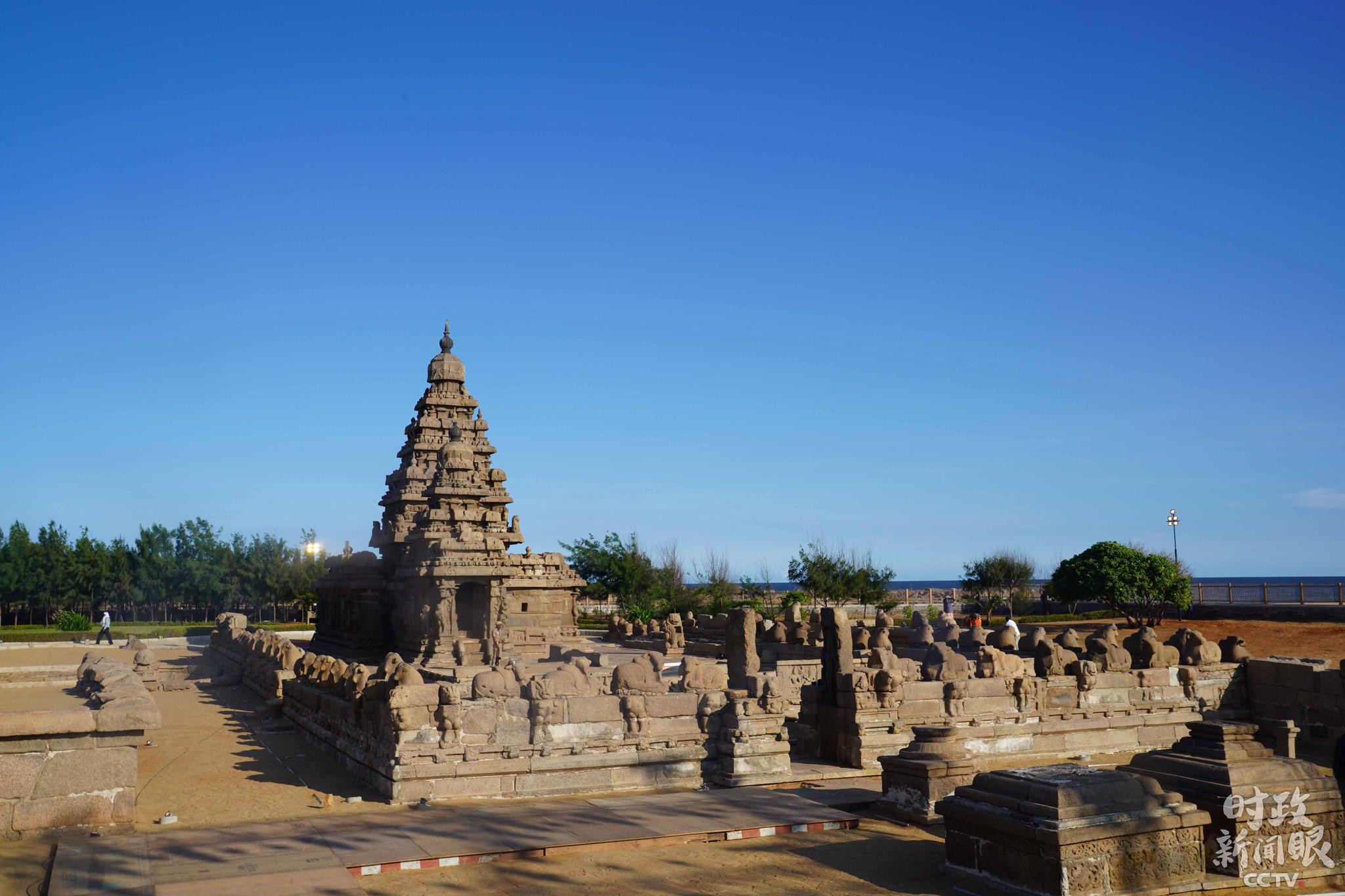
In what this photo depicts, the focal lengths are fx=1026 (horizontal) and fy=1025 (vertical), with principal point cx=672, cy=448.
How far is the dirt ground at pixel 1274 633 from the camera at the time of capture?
3116 centimetres

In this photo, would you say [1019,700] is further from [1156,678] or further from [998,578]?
[998,578]

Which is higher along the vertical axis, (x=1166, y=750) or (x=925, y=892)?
(x=1166, y=750)

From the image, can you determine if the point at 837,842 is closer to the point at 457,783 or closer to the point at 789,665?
the point at 457,783

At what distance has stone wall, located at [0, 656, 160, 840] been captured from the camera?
28.1ft

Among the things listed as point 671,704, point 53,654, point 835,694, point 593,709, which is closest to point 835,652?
point 835,694

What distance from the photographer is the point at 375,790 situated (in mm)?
11477

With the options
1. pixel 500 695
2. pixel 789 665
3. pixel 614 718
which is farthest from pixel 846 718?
pixel 789 665

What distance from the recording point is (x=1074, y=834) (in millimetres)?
7012

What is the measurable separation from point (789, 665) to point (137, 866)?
49.0 ft

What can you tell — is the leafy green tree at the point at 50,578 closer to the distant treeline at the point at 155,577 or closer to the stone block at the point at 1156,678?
the distant treeline at the point at 155,577

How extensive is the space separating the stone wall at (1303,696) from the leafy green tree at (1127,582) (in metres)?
22.4

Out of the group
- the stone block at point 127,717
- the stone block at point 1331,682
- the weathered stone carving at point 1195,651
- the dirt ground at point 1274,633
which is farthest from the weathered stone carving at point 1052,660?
the dirt ground at point 1274,633

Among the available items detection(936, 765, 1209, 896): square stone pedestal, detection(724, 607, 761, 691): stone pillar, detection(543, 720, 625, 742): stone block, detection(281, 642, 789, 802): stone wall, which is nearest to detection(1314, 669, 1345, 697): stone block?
detection(281, 642, 789, 802): stone wall

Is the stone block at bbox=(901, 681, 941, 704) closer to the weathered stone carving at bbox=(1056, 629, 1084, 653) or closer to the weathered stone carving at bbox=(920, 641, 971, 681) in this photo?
the weathered stone carving at bbox=(920, 641, 971, 681)
